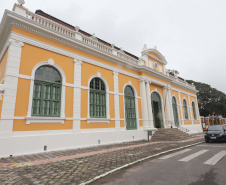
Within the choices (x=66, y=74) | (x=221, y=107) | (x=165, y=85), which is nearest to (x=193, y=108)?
(x=165, y=85)

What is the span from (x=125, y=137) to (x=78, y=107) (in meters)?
5.27

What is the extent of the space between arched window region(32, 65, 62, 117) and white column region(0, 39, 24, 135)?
1066mm

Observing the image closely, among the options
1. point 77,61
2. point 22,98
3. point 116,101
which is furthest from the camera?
point 116,101

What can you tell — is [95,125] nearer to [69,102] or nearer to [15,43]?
[69,102]

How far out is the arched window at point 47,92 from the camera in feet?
28.5

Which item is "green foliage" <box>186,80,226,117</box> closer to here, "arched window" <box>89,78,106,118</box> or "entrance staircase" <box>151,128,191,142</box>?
"entrance staircase" <box>151,128,191,142</box>

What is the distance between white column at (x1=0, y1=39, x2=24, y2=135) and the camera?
7.35 meters

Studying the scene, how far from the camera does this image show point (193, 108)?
86.9ft

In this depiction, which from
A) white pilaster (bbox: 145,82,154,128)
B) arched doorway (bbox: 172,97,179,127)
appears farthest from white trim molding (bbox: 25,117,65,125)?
arched doorway (bbox: 172,97,179,127)

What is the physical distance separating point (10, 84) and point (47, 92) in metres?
2.01

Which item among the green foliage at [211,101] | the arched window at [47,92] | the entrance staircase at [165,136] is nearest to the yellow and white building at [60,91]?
the arched window at [47,92]

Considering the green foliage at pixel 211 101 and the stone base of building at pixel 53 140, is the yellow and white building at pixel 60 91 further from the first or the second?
the green foliage at pixel 211 101

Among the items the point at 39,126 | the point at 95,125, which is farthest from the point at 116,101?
the point at 39,126

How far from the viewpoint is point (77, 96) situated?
34.2ft
